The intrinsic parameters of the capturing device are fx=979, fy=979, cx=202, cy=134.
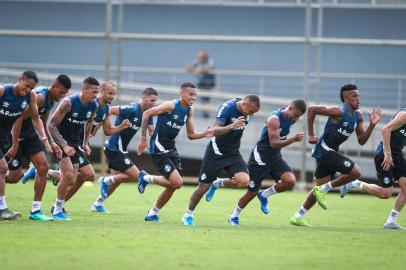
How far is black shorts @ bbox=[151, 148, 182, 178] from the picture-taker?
15953 mm

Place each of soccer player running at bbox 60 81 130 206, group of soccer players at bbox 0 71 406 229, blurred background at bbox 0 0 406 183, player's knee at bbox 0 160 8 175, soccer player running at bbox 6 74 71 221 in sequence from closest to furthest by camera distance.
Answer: player's knee at bbox 0 160 8 175 → soccer player running at bbox 6 74 71 221 → group of soccer players at bbox 0 71 406 229 → soccer player running at bbox 60 81 130 206 → blurred background at bbox 0 0 406 183

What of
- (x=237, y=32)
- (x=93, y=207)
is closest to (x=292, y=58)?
(x=237, y=32)

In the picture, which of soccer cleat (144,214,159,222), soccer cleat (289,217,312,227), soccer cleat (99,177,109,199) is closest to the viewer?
soccer cleat (144,214,159,222)

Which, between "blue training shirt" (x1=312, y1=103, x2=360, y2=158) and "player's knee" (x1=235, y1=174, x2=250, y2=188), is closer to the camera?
"player's knee" (x1=235, y1=174, x2=250, y2=188)

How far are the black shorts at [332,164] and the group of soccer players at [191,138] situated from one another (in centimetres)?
2

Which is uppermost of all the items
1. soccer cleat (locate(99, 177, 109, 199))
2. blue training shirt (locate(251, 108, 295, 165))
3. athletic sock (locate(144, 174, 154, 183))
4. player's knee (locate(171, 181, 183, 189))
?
blue training shirt (locate(251, 108, 295, 165))

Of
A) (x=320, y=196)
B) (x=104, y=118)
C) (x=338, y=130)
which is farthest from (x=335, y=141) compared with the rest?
(x=104, y=118)

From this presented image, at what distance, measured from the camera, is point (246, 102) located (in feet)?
50.4

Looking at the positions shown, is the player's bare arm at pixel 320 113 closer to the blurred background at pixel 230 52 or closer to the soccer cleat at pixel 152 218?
the soccer cleat at pixel 152 218

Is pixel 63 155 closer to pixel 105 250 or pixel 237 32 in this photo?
pixel 105 250

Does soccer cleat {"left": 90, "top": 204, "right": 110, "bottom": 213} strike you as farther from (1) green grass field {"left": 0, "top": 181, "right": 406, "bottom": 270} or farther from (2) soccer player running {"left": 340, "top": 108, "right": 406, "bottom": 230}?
(2) soccer player running {"left": 340, "top": 108, "right": 406, "bottom": 230}

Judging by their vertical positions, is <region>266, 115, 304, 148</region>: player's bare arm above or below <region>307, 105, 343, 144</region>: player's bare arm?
below

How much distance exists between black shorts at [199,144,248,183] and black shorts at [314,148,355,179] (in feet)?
4.60

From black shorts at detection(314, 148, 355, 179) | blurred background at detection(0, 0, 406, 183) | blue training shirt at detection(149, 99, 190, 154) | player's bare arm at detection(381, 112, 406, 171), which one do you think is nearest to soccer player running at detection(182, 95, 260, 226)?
blue training shirt at detection(149, 99, 190, 154)
